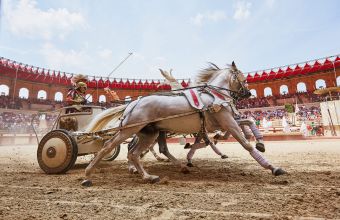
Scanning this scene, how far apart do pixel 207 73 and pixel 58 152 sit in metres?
3.24

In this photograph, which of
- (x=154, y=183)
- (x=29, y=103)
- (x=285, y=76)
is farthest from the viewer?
(x=285, y=76)

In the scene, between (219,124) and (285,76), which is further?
(285,76)

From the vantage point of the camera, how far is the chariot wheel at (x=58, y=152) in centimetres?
408

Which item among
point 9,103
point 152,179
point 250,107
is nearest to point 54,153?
point 152,179

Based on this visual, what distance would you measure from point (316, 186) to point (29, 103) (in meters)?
37.6

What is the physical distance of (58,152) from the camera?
410cm

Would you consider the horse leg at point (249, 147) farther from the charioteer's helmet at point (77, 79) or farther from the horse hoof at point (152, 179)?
the charioteer's helmet at point (77, 79)

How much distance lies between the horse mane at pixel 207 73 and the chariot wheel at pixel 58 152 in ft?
8.87

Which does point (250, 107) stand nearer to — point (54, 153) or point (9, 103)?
point (54, 153)

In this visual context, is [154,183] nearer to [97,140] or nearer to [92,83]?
[97,140]

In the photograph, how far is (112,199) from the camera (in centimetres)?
239

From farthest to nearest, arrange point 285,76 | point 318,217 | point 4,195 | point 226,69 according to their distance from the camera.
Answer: point 285,76, point 226,69, point 4,195, point 318,217

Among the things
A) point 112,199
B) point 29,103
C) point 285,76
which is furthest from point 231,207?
point 285,76

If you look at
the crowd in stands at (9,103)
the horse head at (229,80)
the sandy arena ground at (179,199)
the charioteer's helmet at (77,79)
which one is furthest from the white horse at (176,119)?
the crowd in stands at (9,103)
